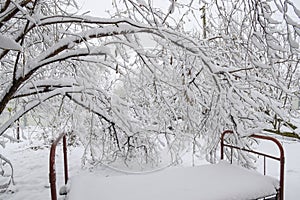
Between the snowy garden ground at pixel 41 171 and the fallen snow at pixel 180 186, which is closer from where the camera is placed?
the fallen snow at pixel 180 186

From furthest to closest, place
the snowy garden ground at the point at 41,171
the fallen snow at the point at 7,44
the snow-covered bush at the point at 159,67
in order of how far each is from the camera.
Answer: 1. the snowy garden ground at the point at 41,171
2. the snow-covered bush at the point at 159,67
3. the fallen snow at the point at 7,44

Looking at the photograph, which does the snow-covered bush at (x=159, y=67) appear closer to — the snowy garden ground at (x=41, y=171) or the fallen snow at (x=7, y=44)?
the fallen snow at (x=7, y=44)

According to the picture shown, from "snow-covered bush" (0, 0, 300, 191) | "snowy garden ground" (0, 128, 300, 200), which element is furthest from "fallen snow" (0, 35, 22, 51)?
"snowy garden ground" (0, 128, 300, 200)

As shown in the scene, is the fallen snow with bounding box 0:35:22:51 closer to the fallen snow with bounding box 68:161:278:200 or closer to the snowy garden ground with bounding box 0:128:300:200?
the fallen snow with bounding box 68:161:278:200

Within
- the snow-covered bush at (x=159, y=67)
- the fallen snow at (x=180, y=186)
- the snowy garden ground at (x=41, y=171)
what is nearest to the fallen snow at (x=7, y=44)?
the snow-covered bush at (x=159, y=67)

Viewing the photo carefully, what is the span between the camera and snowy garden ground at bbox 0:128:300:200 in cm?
529

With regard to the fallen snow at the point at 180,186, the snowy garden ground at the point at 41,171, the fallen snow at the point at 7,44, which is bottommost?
the snowy garden ground at the point at 41,171

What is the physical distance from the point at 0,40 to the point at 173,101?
3483 millimetres

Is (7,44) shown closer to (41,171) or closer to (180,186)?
(180,186)

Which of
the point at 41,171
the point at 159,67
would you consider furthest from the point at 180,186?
the point at 41,171

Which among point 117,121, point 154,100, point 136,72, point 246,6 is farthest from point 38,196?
point 246,6

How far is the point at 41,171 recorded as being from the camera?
687 centimetres

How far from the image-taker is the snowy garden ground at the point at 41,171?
17.4 feet

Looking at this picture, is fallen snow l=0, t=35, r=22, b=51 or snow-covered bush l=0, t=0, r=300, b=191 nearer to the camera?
fallen snow l=0, t=35, r=22, b=51
